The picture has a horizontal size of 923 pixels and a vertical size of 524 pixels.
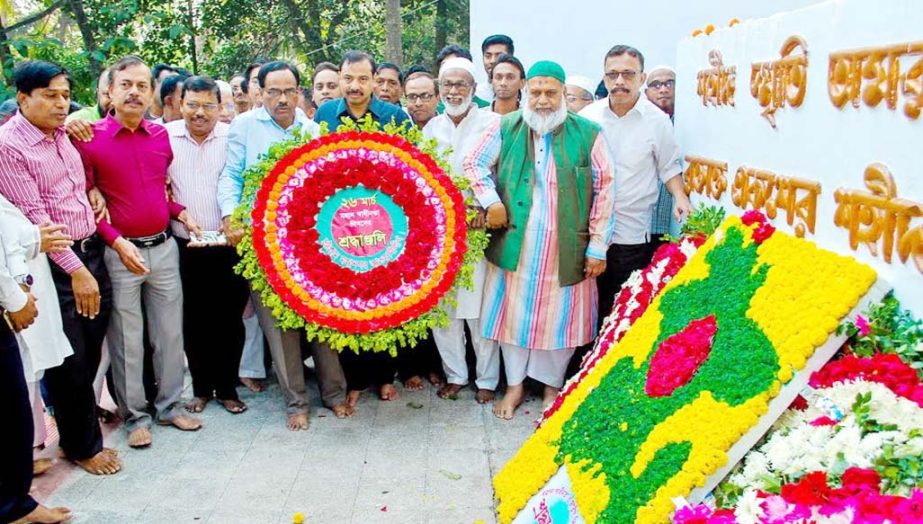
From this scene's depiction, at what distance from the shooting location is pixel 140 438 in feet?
15.5


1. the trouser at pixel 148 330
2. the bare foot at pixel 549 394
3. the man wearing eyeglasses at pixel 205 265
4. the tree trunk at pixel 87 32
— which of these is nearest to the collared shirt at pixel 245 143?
the man wearing eyeglasses at pixel 205 265

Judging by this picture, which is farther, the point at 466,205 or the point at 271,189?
the point at 466,205

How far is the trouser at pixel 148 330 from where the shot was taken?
4680mm

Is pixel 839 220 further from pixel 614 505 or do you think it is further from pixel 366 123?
pixel 366 123

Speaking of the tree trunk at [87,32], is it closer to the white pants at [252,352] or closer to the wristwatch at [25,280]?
the white pants at [252,352]

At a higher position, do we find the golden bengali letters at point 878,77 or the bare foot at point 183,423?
the golden bengali letters at point 878,77

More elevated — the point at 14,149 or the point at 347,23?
the point at 347,23

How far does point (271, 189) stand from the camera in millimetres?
4605

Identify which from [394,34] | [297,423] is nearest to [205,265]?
[297,423]

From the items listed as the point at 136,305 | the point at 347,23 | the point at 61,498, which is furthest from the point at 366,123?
the point at 347,23

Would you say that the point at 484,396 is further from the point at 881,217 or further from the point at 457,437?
the point at 881,217

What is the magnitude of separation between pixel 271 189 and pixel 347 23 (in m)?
13.4

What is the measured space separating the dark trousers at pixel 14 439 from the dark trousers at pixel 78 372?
58 centimetres

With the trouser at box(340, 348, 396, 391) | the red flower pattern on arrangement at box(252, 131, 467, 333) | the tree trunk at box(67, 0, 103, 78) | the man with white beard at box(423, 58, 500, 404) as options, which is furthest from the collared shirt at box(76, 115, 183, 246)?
the tree trunk at box(67, 0, 103, 78)
